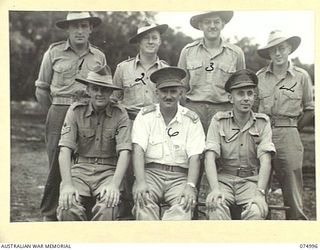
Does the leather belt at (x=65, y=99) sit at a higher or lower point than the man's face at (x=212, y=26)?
lower

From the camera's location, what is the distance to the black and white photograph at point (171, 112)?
287 centimetres

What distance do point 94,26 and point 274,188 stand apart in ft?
4.19

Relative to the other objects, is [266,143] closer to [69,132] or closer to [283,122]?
[283,122]

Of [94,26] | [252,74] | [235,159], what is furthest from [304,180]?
[94,26]

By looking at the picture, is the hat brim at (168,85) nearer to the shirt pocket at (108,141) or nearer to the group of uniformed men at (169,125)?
the group of uniformed men at (169,125)

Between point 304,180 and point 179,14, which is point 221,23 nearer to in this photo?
point 179,14

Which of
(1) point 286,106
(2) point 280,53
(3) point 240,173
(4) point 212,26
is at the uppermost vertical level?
(4) point 212,26

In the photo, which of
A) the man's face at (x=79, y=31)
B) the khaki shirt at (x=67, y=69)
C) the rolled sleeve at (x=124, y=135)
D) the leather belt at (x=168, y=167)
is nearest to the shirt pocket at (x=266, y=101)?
the leather belt at (x=168, y=167)

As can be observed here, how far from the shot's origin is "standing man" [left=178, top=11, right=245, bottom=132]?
3.02 m

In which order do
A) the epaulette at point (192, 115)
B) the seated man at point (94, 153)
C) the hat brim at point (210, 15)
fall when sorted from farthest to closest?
the hat brim at point (210, 15) < the epaulette at point (192, 115) < the seated man at point (94, 153)

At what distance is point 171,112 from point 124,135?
256 millimetres

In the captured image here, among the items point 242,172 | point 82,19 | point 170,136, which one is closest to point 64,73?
point 82,19

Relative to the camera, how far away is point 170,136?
2922 mm

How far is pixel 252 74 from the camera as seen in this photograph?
293cm
